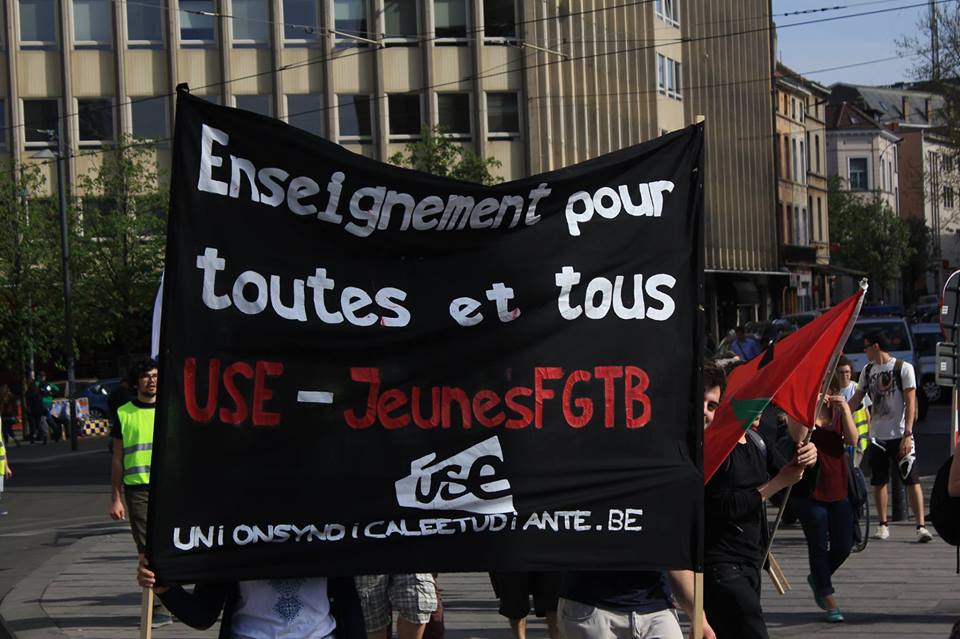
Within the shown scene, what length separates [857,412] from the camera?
13977mm

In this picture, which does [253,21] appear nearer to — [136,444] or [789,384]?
[136,444]

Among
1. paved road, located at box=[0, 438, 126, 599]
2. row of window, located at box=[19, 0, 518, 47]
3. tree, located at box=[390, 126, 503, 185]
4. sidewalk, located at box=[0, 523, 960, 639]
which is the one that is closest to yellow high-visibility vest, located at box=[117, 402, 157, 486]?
sidewalk, located at box=[0, 523, 960, 639]

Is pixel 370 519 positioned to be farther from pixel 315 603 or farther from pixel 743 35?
pixel 743 35

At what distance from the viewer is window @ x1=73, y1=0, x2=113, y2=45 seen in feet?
160

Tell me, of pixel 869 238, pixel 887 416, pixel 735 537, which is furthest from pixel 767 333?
pixel 869 238

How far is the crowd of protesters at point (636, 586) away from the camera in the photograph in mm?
5059

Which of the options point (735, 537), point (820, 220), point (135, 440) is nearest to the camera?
point (735, 537)

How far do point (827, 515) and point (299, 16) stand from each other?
41.7 metres

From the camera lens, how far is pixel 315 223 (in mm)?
5320

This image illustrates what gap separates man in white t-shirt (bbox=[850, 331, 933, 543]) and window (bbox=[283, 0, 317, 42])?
121 feet

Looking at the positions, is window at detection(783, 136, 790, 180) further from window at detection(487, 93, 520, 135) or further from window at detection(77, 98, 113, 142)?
window at detection(77, 98, 113, 142)

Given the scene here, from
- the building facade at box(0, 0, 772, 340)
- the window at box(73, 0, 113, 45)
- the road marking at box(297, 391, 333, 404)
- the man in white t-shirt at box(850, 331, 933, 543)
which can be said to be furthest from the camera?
the window at box(73, 0, 113, 45)

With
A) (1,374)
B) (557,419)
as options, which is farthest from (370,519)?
(1,374)

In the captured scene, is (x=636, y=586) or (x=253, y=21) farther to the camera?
(x=253, y=21)
